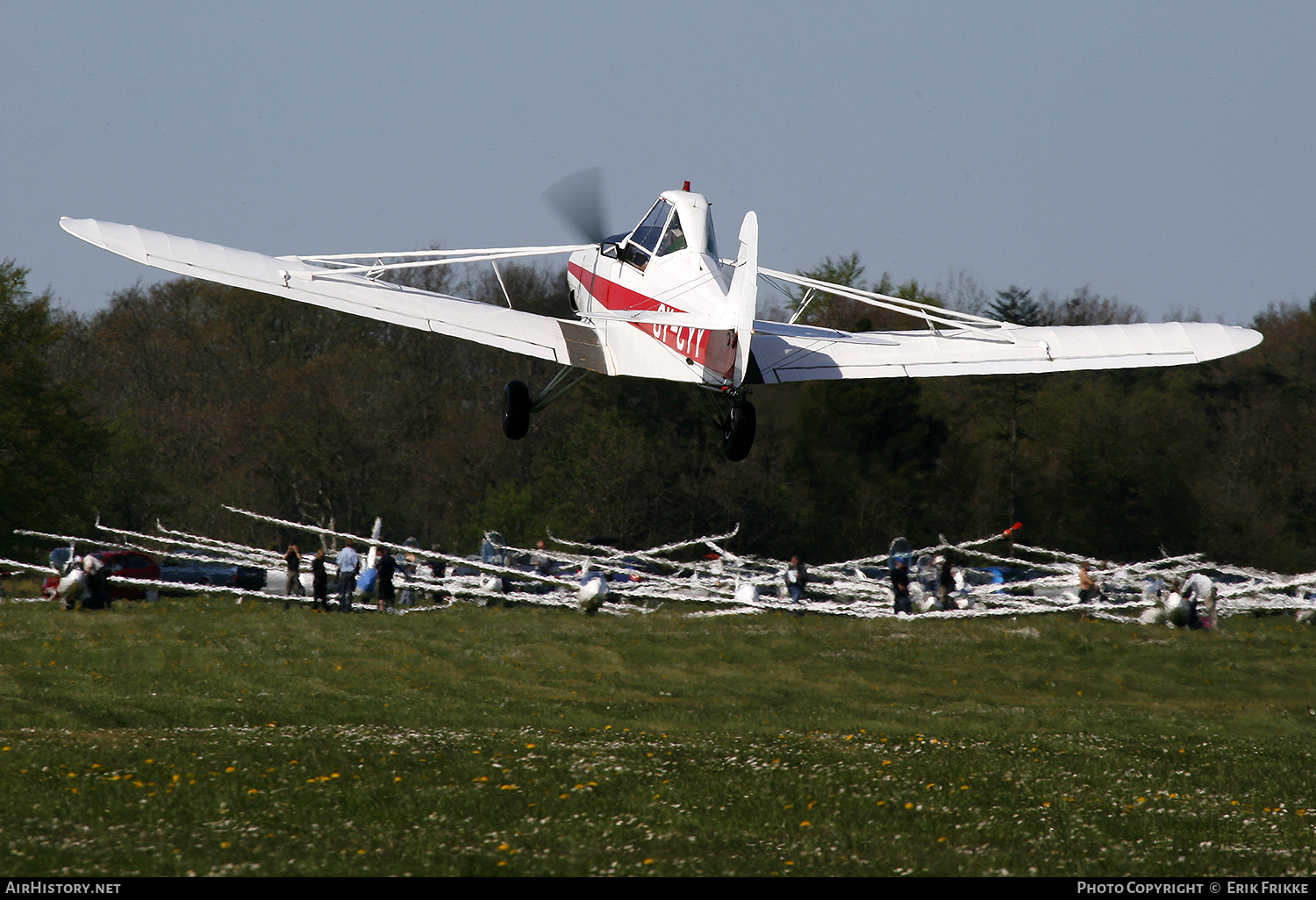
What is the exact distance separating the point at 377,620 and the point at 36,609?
6.92 meters

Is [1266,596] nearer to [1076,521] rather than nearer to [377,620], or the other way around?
[1076,521]

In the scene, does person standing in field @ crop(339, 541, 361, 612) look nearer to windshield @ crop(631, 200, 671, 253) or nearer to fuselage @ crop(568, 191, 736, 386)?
fuselage @ crop(568, 191, 736, 386)

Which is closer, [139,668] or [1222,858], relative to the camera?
[1222,858]

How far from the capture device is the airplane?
17.5m

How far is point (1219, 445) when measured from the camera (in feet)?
142

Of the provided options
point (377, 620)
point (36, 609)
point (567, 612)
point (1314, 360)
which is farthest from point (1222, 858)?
point (1314, 360)

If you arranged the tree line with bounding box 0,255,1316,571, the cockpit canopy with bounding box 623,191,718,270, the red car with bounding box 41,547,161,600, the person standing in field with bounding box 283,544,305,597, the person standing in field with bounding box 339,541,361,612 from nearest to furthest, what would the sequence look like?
the cockpit canopy with bounding box 623,191,718,270
the person standing in field with bounding box 339,541,361,612
the person standing in field with bounding box 283,544,305,597
the red car with bounding box 41,547,161,600
the tree line with bounding box 0,255,1316,571

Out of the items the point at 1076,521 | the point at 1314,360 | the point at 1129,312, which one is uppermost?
the point at 1129,312

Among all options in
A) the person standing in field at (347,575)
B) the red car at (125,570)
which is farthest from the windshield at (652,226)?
the red car at (125,570)

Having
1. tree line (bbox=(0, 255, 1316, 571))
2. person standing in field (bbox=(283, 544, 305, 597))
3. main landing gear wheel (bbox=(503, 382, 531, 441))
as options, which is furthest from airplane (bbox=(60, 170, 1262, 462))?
tree line (bbox=(0, 255, 1316, 571))

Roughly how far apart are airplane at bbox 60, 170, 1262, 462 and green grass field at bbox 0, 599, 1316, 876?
453 centimetres

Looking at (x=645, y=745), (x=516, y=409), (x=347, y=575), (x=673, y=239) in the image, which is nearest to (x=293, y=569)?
(x=347, y=575)

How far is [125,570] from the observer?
3459 cm

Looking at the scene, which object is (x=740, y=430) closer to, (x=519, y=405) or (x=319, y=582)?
(x=519, y=405)
